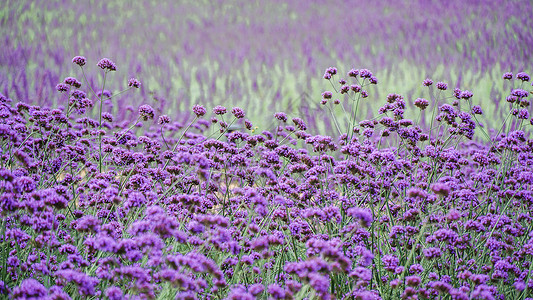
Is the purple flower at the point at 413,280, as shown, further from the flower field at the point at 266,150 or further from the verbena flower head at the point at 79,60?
the verbena flower head at the point at 79,60

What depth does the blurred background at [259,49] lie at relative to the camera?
5.37 metres

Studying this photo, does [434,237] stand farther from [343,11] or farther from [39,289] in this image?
[343,11]

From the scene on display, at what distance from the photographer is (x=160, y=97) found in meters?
5.29

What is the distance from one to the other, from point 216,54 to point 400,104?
4014 mm

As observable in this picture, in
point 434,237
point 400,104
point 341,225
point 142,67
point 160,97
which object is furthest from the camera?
point 142,67

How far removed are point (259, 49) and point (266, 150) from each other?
3711mm

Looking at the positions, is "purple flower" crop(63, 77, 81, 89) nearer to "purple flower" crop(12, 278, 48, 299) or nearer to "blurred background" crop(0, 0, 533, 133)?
"blurred background" crop(0, 0, 533, 133)

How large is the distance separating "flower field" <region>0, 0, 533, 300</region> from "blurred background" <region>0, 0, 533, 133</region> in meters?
0.04

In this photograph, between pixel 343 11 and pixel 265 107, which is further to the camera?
pixel 343 11

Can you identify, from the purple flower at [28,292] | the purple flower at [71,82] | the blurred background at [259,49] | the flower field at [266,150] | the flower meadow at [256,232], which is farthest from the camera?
the blurred background at [259,49]

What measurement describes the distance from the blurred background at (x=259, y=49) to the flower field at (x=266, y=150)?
36mm

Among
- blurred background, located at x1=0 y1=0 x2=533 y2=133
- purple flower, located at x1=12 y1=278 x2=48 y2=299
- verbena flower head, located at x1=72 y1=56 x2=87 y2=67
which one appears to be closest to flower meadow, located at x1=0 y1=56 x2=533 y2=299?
purple flower, located at x1=12 y1=278 x2=48 y2=299

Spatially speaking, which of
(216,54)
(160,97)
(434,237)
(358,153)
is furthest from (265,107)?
(434,237)

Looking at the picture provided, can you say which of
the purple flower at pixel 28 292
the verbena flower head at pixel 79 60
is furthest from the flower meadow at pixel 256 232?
the verbena flower head at pixel 79 60
